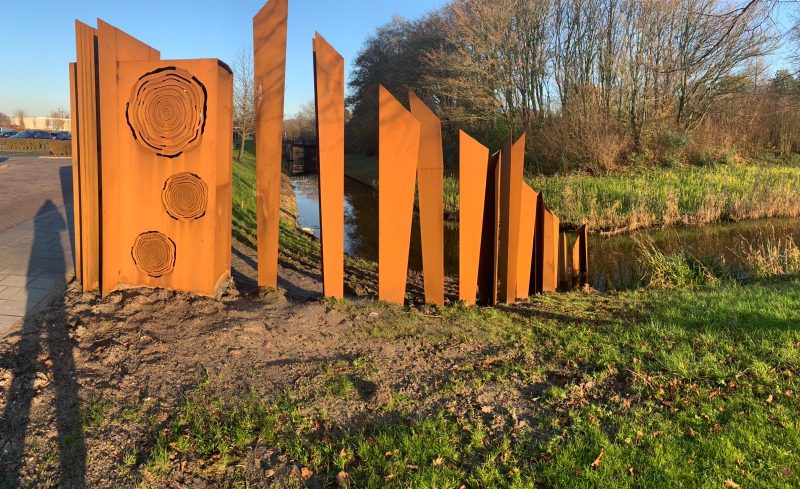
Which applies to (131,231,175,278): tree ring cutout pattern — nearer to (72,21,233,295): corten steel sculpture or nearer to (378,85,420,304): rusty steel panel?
(72,21,233,295): corten steel sculpture

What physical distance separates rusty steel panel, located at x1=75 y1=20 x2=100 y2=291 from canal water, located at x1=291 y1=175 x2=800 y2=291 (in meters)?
6.27

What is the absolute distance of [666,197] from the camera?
16.1m

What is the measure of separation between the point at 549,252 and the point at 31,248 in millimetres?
6461

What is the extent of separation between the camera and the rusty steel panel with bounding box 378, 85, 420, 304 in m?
5.04

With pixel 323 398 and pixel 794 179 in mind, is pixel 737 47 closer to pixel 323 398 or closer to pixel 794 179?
pixel 794 179

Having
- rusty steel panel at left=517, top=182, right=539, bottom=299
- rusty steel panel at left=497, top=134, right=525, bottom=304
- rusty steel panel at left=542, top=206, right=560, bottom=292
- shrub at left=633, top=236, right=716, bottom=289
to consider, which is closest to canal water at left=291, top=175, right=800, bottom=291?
shrub at left=633, top=236, right=716, bottom=289

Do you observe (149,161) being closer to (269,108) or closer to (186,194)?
(186,194)

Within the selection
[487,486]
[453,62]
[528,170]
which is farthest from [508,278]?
[453,62]

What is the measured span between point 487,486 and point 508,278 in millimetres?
3710

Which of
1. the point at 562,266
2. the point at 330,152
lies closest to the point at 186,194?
the point at 330,152

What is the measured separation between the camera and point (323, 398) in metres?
3.19

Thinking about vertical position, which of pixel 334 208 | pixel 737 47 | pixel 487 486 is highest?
pixel 737 47

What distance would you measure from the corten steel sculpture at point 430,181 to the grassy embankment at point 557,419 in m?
1.09

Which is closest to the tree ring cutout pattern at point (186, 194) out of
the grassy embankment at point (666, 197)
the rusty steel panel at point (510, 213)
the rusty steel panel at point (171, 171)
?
the rusty steel panel at point (171, 171)
